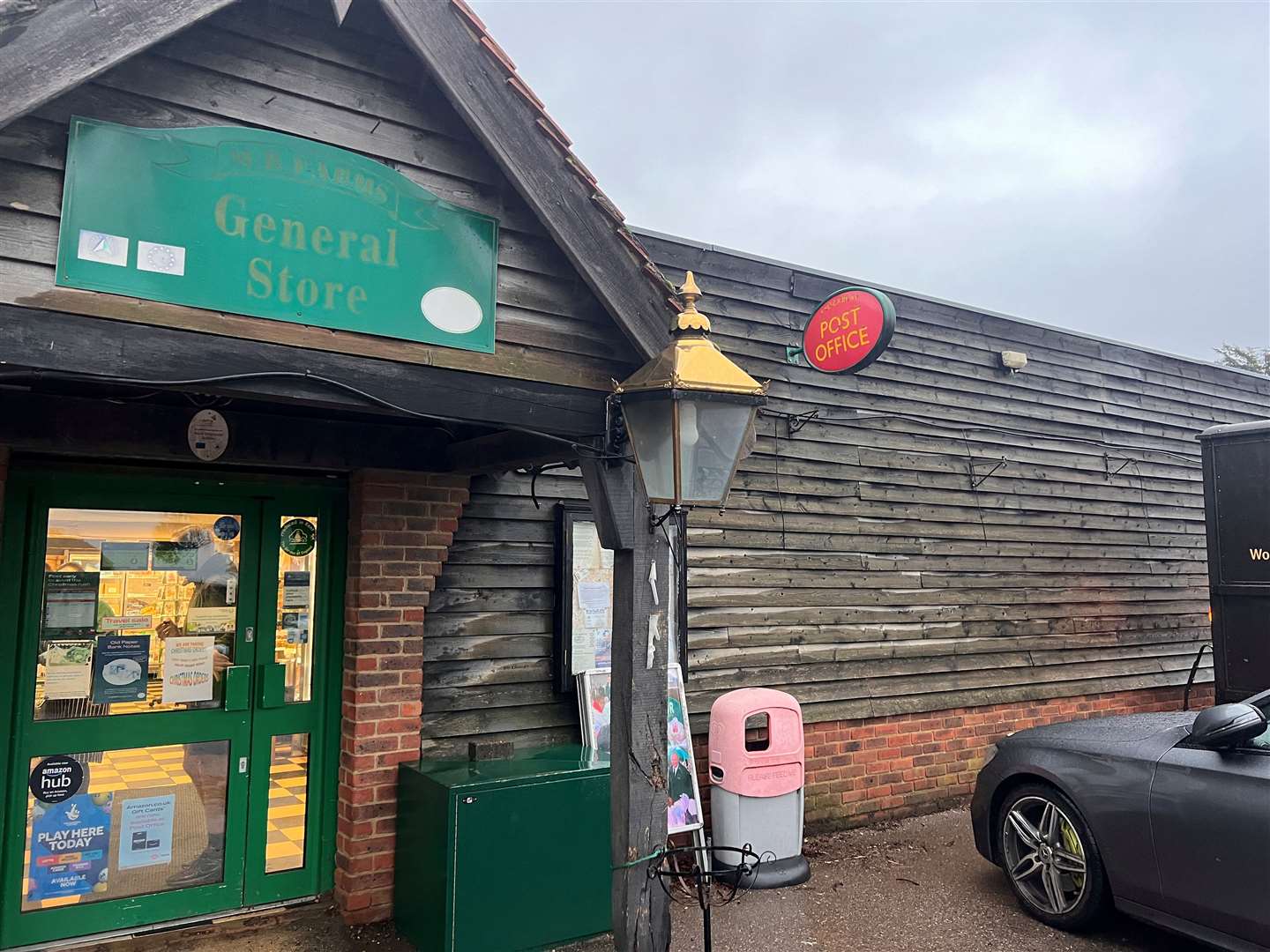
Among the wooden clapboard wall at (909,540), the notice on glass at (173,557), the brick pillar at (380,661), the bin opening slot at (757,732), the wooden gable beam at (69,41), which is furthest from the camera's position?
the bin opening slot at (757,732)

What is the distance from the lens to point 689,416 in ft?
9.97

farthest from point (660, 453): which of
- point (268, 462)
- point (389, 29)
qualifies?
point (268, 462)

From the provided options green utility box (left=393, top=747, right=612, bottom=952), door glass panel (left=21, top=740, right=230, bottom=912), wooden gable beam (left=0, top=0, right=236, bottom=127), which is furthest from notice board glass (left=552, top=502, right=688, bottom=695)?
wooden gable beam (left=0, top=0, right=236, bottom=127)

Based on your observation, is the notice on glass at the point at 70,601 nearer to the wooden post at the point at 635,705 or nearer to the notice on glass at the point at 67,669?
the notice on glass at the point at 67,669

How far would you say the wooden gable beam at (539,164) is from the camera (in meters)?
3.01

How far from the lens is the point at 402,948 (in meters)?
4.15

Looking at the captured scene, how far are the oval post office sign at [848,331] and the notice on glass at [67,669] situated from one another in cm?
468

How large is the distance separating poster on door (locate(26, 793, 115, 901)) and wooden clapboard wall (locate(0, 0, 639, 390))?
8.87ft

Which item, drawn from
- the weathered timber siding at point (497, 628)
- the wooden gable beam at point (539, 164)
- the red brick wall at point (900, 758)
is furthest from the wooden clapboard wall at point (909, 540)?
the wooden gable beam at point (539, 164)

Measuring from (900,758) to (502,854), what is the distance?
367 cm

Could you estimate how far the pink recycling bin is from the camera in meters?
5.11

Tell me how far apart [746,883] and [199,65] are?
15.6 feet

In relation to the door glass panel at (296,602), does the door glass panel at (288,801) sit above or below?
below

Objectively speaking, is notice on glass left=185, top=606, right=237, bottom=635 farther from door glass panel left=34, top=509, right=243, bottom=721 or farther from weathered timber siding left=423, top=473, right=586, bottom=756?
weathered timber siding left=423, top=473, right=586, bottom=756
